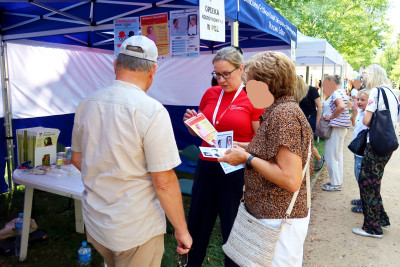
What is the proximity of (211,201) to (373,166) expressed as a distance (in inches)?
80.7

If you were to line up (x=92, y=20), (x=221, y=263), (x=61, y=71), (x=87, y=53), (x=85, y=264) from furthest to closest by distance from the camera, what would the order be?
(x=87, y=53) < (x=61, y=71) < (x=92, y=20) < (x=221, y=263) < (x=85, y=264)

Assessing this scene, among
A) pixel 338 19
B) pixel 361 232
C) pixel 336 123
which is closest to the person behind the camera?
pixel 361 232

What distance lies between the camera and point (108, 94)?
1323mm

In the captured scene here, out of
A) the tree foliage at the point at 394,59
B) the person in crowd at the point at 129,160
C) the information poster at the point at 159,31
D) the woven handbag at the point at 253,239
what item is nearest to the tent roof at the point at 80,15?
the information poster at the point at 159,31

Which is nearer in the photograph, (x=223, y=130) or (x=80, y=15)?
(x=223, y=130)

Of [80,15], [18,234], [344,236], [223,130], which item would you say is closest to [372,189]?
[344,236]

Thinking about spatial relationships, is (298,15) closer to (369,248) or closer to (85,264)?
(369,248)

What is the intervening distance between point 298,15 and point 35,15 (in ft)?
35.1

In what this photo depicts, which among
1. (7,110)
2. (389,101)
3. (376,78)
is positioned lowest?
(7,110)

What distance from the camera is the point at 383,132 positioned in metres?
3.19

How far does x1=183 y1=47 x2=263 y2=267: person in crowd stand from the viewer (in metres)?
2.19

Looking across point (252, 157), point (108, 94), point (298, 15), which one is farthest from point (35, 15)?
point (298, 15)

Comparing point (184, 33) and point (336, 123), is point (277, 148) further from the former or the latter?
point (336, 123)

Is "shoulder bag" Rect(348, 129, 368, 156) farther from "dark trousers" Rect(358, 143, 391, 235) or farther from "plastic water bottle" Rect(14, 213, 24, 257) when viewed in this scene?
"plastic water bottle" Rect(14, 213, 24, 257)
